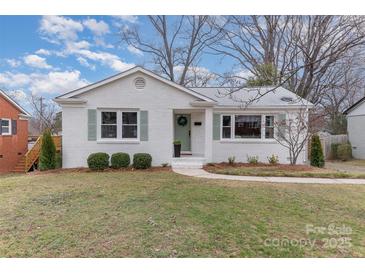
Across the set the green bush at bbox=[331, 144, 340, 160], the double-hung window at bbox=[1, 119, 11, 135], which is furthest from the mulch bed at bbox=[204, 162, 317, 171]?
the double-hung window at bbox=[1, 119, 11, 135]

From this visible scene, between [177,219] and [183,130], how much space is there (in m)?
8.69

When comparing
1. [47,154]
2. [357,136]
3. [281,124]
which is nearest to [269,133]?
[281,124]

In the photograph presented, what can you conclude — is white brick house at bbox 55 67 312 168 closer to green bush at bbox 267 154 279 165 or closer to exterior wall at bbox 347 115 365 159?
green bush at bbox 267 154 279 165

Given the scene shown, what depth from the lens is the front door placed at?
1321 centimetres

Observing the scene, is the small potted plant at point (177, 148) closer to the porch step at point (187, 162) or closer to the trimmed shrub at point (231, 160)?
the porch step at point (187, 162)

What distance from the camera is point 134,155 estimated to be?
10953mm

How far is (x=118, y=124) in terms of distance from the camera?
Answer: 11.4m

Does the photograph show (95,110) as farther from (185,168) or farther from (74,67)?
(185,168)

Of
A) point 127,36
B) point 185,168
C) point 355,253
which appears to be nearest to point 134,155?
point 185,168

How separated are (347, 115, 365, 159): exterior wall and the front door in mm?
13160

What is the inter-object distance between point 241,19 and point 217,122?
13583 mm

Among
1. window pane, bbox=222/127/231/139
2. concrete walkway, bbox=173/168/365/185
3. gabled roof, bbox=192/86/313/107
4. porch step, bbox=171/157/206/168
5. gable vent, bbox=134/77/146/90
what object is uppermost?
gable vent, bbox=134/77/146/90

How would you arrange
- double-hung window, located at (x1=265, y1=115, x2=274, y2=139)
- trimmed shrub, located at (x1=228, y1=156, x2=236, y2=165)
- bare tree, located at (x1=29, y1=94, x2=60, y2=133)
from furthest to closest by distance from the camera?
1. bare tree, located at (x1=29, y1=94, x2=60, y2=133)
2. double-hung window, located at (x1=265, y1=115, x2=274, y2=139)
3. trimmed shrub, located at (x1=228, y1=156, x2=236, y2=165)

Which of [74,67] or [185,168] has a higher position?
[74,67]
